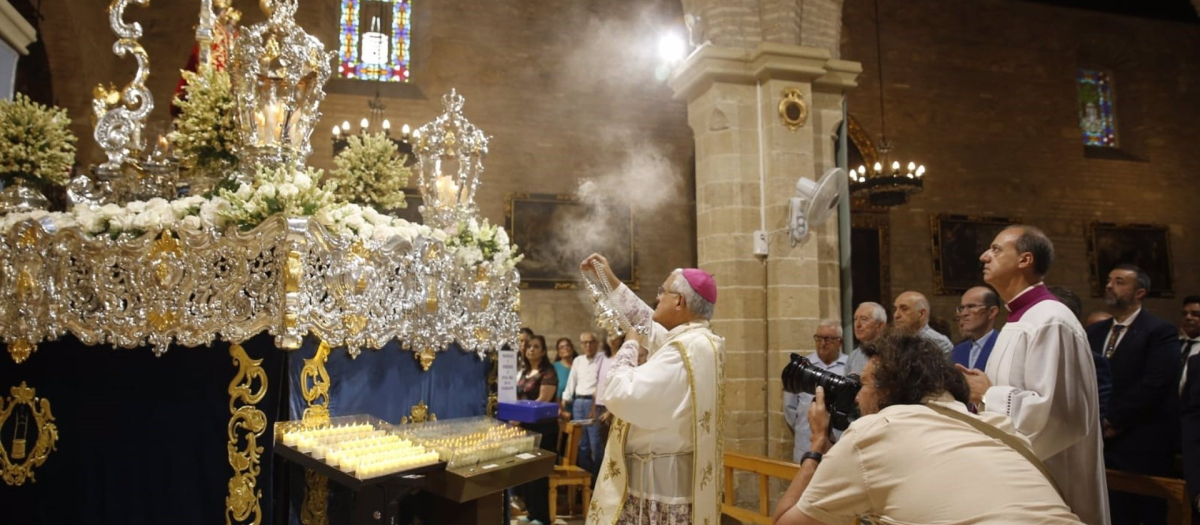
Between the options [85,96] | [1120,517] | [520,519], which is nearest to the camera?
[1120,517]

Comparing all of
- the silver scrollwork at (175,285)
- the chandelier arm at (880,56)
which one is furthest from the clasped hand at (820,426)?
the chandelier arm at (880,56)

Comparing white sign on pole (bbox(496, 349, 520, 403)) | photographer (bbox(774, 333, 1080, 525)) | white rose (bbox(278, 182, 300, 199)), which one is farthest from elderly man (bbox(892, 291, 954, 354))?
white rose (bbox(278, 182, 300, 199))

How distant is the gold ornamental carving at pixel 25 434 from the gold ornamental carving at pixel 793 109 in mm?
5688

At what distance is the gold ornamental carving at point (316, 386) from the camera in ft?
12.1

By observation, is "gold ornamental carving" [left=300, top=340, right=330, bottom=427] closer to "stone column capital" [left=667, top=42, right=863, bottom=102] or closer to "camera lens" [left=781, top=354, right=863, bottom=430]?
"camera lens" [left=781, top=354, right=863, bottom=430]

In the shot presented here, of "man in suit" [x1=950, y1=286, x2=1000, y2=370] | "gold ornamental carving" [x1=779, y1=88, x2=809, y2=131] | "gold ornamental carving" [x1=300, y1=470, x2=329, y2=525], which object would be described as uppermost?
"gold ornamental carving" [x1=779, y1=88, x2=809, y2=131]

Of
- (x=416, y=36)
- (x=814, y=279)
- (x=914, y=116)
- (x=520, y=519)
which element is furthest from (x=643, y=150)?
(x=520, y=519)

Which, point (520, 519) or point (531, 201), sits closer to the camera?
point (520, 519)

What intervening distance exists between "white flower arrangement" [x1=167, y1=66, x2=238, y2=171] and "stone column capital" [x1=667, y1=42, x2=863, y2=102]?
415 centimetres

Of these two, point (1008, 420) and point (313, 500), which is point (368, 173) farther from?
point (1008, 420)

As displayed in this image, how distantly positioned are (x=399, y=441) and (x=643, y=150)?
9467 millimetres

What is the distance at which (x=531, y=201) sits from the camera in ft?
38.6

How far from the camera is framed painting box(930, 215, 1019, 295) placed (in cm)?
1333

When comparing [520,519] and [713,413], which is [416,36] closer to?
[520,519]
